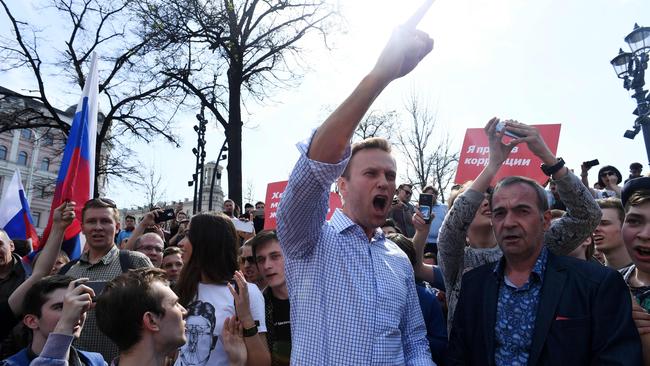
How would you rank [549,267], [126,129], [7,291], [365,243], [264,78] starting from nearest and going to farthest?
[365,243] → [549,267] → [7,291] → [264,78] → [126,129]

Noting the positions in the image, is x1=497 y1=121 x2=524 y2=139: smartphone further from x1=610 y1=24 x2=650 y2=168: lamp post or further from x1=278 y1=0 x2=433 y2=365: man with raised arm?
x1=610 y1=24 x2=650 y2=168: lamp post

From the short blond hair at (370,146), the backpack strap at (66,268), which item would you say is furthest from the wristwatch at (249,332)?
the backpack strap at (66,268)

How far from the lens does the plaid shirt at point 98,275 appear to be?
11.3 feet

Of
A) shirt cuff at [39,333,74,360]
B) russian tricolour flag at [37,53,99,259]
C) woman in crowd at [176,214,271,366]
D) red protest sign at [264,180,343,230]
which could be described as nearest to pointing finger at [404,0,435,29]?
woman in crowd at [176,214,271,366]

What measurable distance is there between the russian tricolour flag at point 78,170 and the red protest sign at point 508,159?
13.6ft

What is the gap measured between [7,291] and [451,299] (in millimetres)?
3591

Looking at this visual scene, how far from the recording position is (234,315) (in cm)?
286

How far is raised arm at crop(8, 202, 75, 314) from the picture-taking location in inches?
132

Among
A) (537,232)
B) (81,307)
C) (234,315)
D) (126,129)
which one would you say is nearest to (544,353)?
(537,232)

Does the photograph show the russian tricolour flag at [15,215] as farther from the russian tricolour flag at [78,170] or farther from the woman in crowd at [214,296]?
the woman in crowd at [214,296]

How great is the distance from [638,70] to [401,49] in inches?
362

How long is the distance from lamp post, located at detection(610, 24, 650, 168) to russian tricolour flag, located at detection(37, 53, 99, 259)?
8279 mm

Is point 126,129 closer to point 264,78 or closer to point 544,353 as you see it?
point 264,78

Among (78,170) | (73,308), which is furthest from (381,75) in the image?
(78,170)
